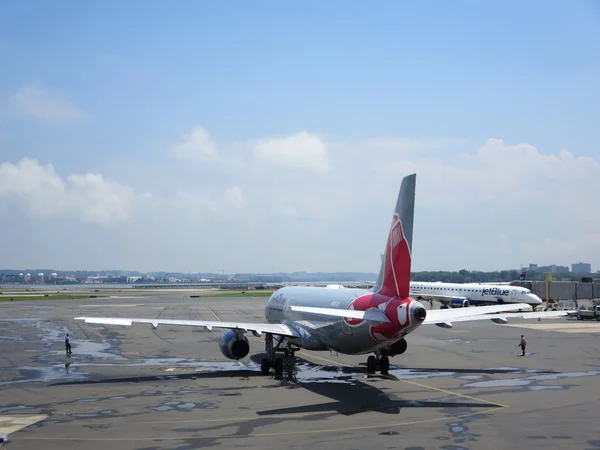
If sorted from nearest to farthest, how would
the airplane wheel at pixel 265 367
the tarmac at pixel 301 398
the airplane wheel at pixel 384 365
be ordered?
the tarmac at pixel 301 398
the airplane wheel at pixel 384 365
the airplane wheel at pixel 265 367

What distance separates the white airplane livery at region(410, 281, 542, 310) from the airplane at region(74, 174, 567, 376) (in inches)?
2229

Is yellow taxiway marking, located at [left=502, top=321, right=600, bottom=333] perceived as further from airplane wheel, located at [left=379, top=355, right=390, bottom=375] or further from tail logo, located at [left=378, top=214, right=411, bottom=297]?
tail logo, located at [left=378, top=214, right=411, bottom=297]

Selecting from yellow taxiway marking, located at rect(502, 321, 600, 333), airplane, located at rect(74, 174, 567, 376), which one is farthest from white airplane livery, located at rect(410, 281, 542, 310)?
airplane, located at rect(74, 174, 567, 376)

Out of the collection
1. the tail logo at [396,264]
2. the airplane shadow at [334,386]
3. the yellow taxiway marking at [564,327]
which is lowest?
the airplane shadow at [334,386]

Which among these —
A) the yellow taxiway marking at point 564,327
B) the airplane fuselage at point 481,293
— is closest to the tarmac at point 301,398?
the yellow taxiway marking at point 564,327

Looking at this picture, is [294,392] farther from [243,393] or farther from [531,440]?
[531,440]

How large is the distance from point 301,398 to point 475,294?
75.8m

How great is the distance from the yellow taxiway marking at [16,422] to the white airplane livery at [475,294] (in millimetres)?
78325

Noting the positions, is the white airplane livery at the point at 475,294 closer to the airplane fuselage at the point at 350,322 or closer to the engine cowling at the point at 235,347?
the airplane fuselage at the point at 350,322

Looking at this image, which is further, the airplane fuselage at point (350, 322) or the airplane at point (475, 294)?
the airplane at point (475, 294)

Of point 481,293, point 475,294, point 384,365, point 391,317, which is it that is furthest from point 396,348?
point 475,294

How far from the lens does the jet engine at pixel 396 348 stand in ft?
119

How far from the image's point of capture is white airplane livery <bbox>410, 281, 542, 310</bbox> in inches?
3775

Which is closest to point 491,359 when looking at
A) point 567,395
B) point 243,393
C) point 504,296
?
point 567,395
